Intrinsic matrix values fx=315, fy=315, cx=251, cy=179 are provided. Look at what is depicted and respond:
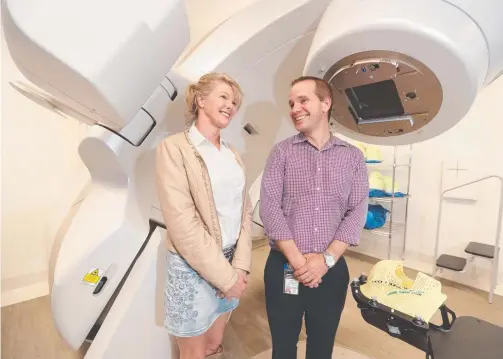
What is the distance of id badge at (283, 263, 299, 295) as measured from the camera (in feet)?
3.43

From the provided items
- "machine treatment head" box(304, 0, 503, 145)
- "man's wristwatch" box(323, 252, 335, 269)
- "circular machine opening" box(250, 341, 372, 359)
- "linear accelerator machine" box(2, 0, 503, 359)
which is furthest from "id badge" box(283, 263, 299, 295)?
"circular machine opening" box(250, 341, 372, 359)

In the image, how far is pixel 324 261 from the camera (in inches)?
39.8

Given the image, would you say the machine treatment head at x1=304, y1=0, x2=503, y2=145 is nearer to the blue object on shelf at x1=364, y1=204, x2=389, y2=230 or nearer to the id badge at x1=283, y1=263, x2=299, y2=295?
the id badge at x1=283, y1=263, x2=299, y2=295

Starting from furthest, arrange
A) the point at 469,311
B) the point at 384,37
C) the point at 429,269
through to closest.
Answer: the point at 429,269 < the point at 469,311 < the point at 384,37

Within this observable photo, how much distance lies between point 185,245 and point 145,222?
0.29 metres

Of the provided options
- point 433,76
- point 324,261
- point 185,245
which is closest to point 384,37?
point 433,76

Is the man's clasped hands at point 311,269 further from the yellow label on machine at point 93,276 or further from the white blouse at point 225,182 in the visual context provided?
→ the yellow label on machine at point 93,276

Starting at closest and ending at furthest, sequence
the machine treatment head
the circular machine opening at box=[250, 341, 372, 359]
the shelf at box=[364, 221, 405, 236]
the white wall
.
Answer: the machine treatment head < the circular machine opening at box=[250, 341, 372, 359] < the white wall < the shelf at box=[364, 221, 405, 236]

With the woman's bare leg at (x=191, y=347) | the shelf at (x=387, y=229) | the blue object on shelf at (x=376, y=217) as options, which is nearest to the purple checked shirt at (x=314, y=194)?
the woman's bare leg at (x=191, y=347)

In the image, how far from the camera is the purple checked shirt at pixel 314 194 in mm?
1030

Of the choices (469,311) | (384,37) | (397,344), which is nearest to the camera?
(384,37)

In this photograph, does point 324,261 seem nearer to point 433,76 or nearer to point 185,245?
point 185,245

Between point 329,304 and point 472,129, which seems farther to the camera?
point 472,129

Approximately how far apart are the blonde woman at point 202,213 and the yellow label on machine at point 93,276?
0.78 feet
